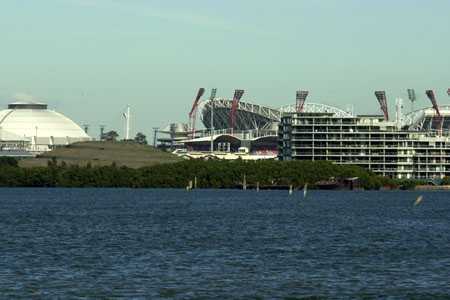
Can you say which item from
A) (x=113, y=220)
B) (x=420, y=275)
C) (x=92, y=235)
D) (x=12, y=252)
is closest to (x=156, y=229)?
(x=92, y=235)

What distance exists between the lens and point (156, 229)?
98812mm

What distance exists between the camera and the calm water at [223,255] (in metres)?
58.0

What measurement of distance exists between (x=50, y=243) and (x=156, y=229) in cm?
1684

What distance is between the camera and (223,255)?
244 feet

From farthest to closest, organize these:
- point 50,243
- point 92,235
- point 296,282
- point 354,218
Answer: point 354,218, point 92,235, point 50,243, point 296,282

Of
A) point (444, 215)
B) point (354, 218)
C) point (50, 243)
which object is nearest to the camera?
point (50, 243)

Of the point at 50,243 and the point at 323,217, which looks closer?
the point at 50,243

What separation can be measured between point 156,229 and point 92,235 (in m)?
8.71

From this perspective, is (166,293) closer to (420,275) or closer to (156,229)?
(420,275)

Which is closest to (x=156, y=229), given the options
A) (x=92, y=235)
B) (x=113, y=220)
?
(x=92, y=235)

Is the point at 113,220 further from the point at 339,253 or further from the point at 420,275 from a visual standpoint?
the point at 420,275

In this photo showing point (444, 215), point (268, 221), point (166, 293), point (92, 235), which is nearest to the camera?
point (166, 293)

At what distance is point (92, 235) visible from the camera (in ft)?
299

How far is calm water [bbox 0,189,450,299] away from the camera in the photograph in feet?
190
